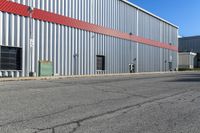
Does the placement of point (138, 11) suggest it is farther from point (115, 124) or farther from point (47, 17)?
point (115, 124)

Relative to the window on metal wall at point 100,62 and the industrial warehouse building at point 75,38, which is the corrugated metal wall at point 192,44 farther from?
the window on metal wall at point 100,62

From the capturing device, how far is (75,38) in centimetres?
3906

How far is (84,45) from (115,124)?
33108 millimetres

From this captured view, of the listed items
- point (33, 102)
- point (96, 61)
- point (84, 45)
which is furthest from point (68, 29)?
point (33, 102)

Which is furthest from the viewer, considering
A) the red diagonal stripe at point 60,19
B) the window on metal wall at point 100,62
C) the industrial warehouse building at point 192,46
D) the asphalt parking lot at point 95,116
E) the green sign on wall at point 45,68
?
the industrial warehouse building at point 192,46

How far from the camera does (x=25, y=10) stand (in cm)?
3117

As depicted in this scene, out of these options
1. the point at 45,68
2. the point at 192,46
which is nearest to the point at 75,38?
the point at 45,68

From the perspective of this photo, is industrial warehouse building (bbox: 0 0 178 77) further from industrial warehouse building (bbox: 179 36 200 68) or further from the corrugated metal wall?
the corrugated metal wall

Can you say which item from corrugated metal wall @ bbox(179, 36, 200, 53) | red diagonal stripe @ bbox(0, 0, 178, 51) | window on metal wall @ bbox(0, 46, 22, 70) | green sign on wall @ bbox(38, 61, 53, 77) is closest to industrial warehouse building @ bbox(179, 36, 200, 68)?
corrugated metal wall @ bbox(179, 36, 200, 53)

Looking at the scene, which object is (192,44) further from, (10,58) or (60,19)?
(10,58)

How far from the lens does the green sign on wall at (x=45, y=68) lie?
109 ft

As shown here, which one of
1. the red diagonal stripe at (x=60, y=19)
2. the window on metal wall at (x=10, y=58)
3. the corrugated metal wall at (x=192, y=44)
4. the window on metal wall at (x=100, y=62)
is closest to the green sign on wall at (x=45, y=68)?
the window on metal wall at (x=10, y=58)

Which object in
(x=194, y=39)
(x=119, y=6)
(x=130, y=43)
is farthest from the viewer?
(x=194, y=39)

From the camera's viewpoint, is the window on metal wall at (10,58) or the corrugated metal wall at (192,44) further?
the corrugated metal wall at (192,44)
